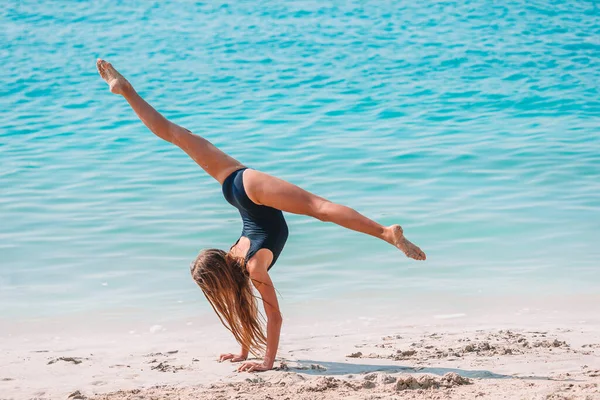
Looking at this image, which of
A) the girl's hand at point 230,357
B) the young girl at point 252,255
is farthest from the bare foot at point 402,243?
the girl's hand at point 230,357

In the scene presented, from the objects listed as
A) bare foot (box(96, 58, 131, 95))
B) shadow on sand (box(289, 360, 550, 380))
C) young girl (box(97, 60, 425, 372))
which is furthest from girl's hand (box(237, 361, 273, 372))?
bare foot (box(96, 58, 131, 95))

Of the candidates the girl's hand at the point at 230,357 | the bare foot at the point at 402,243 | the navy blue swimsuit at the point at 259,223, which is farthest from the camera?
the girl's hand at the point at 230,357

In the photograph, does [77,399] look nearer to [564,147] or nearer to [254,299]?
[254,299]

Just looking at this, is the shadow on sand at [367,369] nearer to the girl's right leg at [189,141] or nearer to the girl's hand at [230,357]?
the girl's hand at [230,357]

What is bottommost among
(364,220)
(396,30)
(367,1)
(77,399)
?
(77,399)

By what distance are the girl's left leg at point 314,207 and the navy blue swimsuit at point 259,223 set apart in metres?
0.06

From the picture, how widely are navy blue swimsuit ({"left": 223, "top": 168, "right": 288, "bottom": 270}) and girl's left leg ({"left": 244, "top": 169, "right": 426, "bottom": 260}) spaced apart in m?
0.06

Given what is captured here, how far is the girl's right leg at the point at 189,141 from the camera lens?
15.1ft

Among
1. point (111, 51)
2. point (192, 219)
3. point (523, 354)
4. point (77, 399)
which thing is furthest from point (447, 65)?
point (77, 399)

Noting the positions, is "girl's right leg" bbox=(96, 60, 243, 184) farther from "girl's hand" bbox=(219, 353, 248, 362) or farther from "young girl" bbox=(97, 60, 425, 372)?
"girl's hand" bbox=(219, 353, 248, 362)

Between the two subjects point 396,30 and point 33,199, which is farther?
point 396,30

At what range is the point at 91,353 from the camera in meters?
4.74

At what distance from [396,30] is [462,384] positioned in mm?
12651

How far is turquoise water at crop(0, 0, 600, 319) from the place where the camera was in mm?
6387
